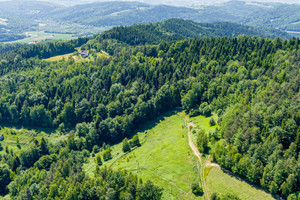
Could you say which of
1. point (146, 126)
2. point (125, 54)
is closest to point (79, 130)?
point (146, 126)

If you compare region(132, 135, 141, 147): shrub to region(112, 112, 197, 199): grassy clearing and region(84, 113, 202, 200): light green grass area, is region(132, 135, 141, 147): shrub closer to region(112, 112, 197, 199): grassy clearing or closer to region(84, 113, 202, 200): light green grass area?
region(84, 113, 202, 200): light green grass area

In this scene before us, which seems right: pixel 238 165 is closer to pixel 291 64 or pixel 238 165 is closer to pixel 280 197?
pixel 280 197

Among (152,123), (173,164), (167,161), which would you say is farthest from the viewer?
(152,123)

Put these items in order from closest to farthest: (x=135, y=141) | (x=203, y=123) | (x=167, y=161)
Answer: (x=167, y=161) → (x=203, y=123) → (x=135, y=141)

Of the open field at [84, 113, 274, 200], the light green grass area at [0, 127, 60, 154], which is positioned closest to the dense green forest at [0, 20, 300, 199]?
the open field at [84, 113, 274, 200]

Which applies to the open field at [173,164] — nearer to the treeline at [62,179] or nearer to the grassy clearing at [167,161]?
the grassy clearing at [167,161]

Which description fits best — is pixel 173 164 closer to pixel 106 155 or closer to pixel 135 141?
pixel 135 141

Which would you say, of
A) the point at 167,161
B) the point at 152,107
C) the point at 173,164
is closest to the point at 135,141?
the point at 167,161

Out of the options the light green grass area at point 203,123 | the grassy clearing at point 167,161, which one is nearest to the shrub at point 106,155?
the grassy clearing at point 167,161
